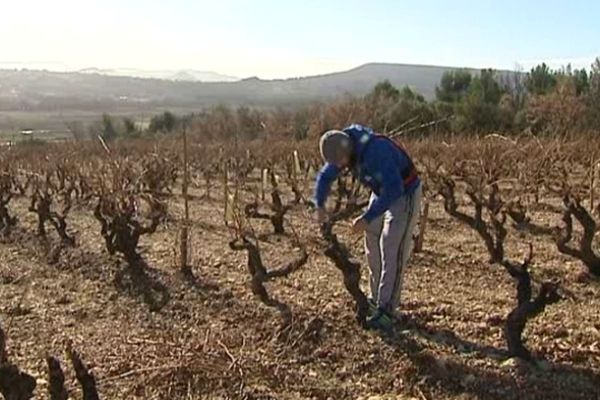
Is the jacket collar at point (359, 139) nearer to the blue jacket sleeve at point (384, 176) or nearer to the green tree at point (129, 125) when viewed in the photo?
the blue jacket sleeve at point (384, 176)

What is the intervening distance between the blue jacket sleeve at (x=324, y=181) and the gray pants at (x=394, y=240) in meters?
0.35

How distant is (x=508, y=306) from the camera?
6.66m

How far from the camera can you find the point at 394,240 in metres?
5.48

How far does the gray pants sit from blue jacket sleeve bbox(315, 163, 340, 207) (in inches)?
13.7

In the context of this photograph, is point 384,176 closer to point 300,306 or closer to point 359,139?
point 359,139

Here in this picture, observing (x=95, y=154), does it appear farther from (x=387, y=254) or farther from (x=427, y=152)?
(x=387, y=254)

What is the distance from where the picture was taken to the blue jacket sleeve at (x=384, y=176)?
521 centimetres

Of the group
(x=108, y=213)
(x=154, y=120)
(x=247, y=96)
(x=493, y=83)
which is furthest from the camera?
(x=247, y=96)

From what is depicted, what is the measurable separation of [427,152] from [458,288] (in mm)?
7857

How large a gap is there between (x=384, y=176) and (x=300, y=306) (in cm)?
205

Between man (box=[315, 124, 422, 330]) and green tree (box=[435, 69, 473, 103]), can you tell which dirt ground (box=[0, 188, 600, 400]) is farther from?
green tree (box=[435, 69, 473, 103])

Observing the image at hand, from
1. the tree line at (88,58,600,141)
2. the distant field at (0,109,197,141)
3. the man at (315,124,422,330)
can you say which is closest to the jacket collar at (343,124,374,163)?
the man at (315,124,422,330)

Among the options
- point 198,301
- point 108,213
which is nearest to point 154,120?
point 108,213

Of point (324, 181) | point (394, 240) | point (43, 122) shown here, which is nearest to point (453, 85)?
point (43, 122)
